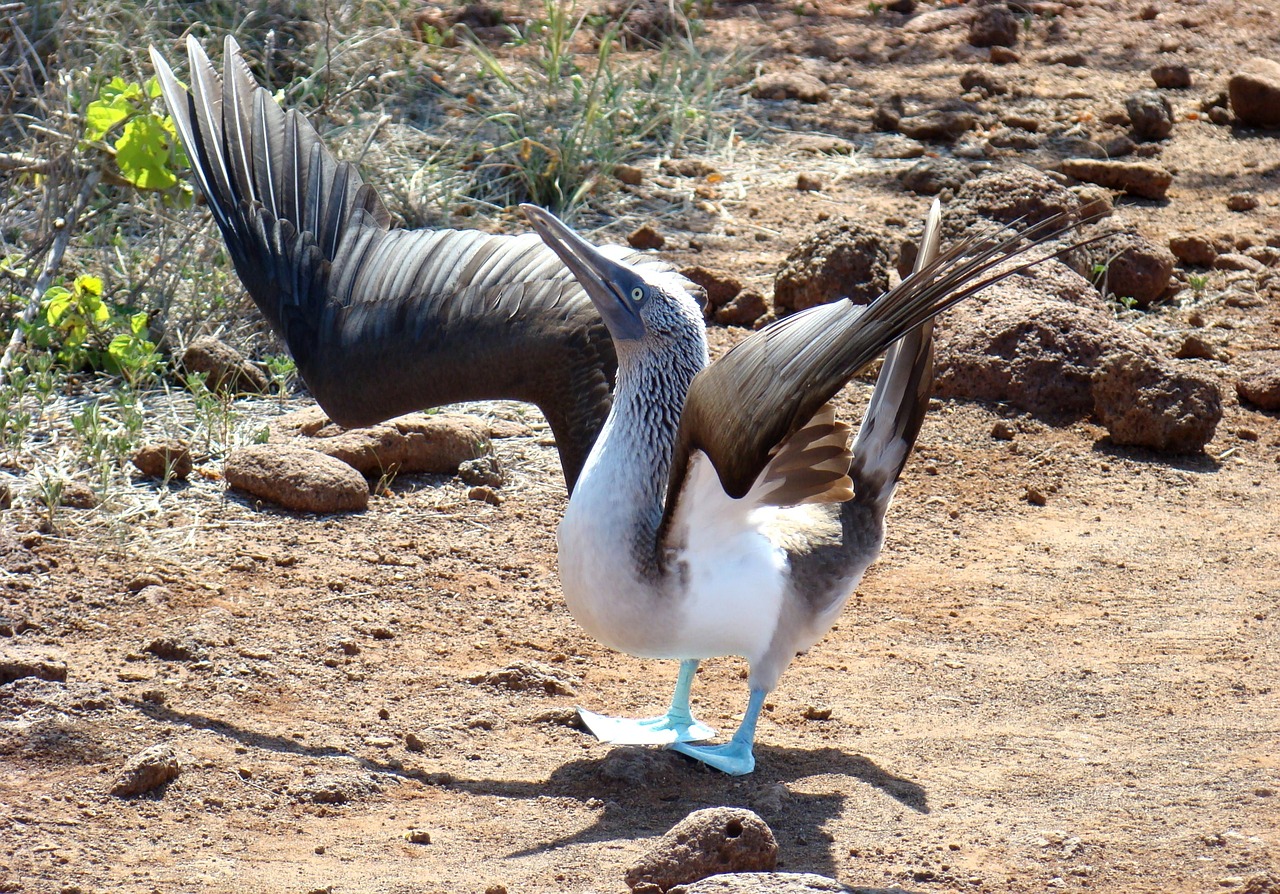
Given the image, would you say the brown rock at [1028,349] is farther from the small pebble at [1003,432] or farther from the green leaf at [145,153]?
the green leaf at [145,153]

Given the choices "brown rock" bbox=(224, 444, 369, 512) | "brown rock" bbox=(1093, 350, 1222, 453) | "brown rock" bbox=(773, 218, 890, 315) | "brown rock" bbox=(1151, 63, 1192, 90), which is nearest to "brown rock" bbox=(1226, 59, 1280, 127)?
"brown rock" bbox=(1151, 63, 1192, 90)

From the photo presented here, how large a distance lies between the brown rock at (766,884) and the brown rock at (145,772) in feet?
4.85

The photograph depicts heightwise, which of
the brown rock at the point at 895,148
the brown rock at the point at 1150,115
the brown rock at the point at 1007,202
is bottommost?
the brown rock at the point at 1007,202

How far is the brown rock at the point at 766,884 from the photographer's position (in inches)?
115

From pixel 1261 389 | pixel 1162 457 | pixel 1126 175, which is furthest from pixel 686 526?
pixel 1126 175

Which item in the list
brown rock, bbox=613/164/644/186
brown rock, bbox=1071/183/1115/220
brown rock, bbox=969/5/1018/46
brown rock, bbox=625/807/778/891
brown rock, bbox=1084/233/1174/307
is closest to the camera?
brown rock, bbox=625/807/778/891

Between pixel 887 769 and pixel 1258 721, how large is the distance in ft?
3.46

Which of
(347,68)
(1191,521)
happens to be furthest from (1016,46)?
(1191,521)

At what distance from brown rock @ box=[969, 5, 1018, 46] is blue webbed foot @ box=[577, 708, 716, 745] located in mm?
8169

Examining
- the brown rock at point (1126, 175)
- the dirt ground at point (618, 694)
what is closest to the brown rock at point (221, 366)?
the dirt ground at point (618, 694)

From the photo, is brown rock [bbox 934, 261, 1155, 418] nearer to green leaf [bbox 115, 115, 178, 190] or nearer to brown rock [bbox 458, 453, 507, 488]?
brown rock [bbox 458, 453, 507, 488]

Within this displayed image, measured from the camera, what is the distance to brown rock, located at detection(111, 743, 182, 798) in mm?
3740

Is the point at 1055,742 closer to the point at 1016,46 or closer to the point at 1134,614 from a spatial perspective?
the point at 1134,614

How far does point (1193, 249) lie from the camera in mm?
7961
